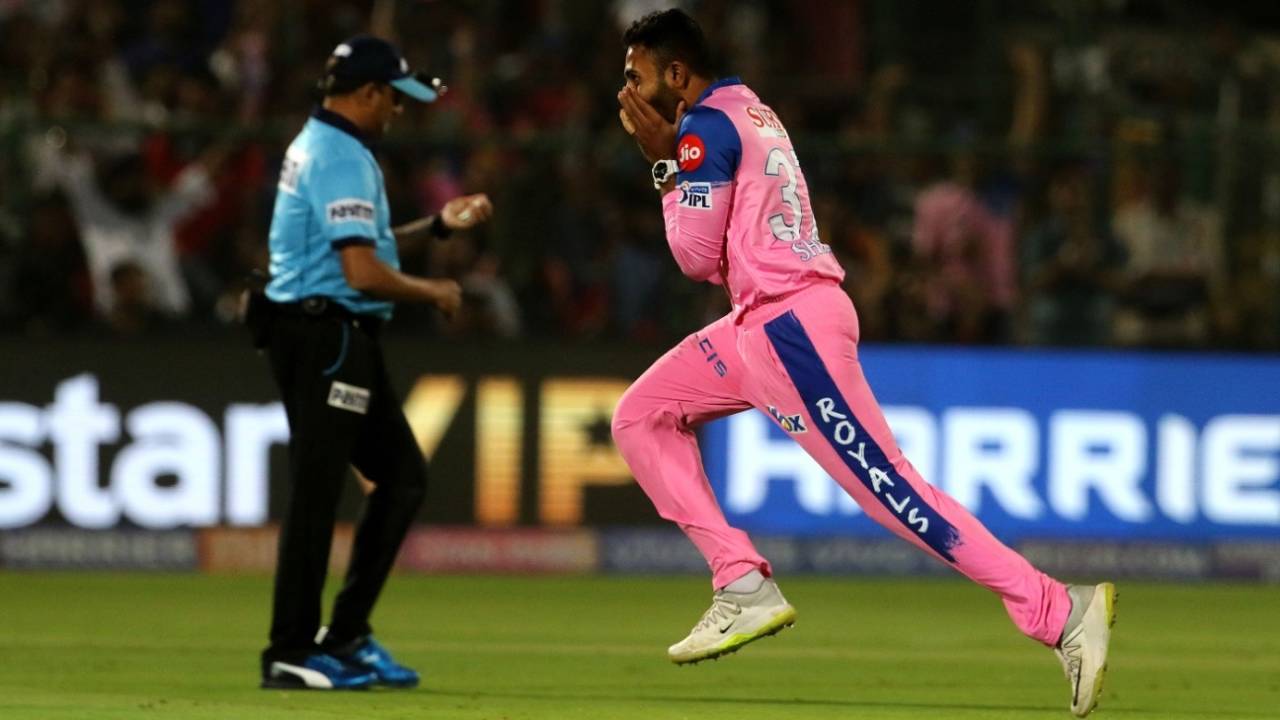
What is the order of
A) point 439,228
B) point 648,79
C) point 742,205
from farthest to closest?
point 439,228
point 648,79
point 742,205

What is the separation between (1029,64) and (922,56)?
2110 millimetres

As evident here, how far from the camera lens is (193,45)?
16.2 meters

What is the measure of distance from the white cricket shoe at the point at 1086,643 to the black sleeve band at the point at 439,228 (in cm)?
300

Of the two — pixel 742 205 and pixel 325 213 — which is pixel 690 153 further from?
pixel 325 213

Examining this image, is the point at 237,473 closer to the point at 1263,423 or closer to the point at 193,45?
the point at 193,45

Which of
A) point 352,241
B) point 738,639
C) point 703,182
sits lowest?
point 738,639

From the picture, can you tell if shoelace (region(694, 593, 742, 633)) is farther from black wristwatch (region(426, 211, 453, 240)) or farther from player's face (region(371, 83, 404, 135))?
player's face (region(371, 83, 404, 135))

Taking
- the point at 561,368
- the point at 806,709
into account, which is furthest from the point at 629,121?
the point at 561,368

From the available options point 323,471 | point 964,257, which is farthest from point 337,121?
point 964,257

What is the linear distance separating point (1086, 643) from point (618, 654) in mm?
3305

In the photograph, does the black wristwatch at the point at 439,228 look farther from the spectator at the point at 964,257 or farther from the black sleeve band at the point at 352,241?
the spectator at the point at 964,257

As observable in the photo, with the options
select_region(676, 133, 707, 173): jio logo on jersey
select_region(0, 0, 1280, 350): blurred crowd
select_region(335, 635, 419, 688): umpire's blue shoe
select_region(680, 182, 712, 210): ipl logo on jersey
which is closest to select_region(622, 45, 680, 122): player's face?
select_region(676, 133, 707, 173): jio logo on jersey

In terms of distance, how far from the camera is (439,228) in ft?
28.1

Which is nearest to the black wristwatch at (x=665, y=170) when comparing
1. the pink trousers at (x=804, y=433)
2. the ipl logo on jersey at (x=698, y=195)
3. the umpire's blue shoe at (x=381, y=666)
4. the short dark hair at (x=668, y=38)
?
the ipl logo on jersey at (x=698, y=195)
